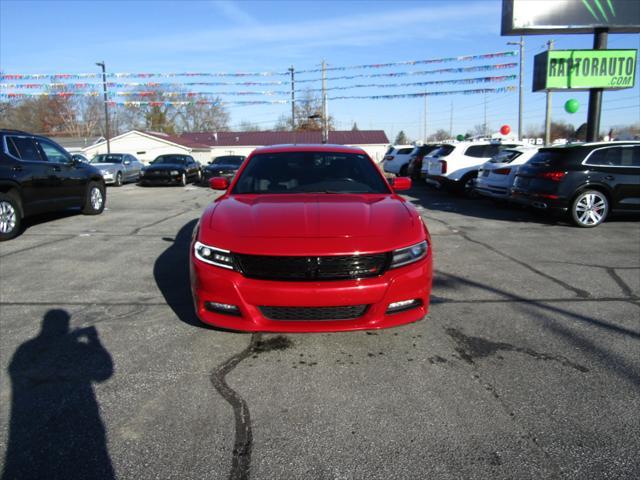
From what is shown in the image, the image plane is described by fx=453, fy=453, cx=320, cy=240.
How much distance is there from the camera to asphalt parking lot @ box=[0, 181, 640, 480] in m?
2.22

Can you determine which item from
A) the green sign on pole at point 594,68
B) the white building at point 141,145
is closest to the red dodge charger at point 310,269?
the green sign on pole at point 594,68

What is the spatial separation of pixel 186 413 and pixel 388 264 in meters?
1.60

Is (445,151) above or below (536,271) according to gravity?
above

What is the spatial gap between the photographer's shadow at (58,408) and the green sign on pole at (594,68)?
15.8 meters

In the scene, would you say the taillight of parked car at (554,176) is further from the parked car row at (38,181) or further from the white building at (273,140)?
the white building at (273,140)

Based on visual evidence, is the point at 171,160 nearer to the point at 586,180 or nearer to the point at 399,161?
the point at 399,161

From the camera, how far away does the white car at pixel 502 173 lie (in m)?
10.8

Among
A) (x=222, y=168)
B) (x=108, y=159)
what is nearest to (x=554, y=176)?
(x=222, y=168)

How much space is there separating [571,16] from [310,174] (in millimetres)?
14125

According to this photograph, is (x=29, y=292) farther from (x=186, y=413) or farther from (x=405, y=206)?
(x=405, y=206)

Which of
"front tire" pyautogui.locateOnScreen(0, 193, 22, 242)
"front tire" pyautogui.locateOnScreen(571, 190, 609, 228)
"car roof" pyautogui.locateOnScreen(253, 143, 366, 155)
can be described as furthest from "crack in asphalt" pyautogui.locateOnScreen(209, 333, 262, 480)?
"front tire" pyautogui.locateOnScreen(571, 190, 609, 228)

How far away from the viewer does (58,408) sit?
8.70 ft

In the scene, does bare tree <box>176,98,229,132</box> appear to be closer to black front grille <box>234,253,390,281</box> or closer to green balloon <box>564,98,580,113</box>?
green balloon <box>564,98,580,113</box>

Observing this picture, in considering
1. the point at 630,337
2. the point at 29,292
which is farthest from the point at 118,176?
the point at 630,337
